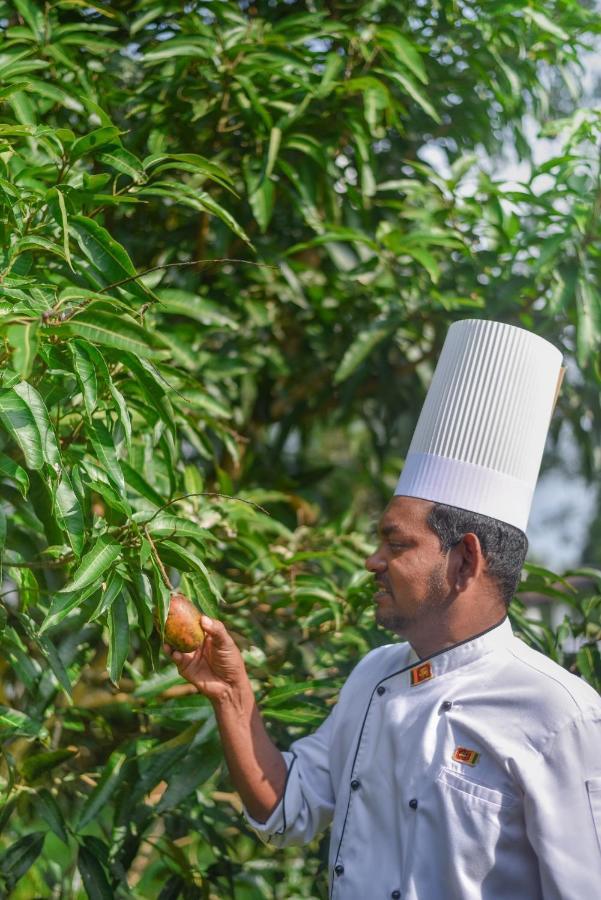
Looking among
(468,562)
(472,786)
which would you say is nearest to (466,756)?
(472,786)

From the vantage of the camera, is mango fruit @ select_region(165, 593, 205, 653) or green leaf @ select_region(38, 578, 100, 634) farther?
mango fruit @ select_region(165, 593, 205, 653)

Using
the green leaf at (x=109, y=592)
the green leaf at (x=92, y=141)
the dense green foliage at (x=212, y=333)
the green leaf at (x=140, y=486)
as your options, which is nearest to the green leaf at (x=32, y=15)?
the dense green foliage at (x=212, y=333)

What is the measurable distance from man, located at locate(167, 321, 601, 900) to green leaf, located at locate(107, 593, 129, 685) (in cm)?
14

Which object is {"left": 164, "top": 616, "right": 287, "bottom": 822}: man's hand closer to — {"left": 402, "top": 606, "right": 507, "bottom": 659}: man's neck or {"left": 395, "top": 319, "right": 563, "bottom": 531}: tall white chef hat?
{"left": 402, "top": 606, "right": 507, "bottom": 659}: man's neck

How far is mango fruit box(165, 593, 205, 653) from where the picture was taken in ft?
5.10

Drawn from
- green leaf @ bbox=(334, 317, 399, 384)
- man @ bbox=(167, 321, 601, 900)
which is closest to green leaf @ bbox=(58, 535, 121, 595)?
man @ bbox=(167, 321, 601, 900)

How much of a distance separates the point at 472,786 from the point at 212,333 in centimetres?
152

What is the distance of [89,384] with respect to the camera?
1359 millimetres

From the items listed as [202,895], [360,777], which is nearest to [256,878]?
[202,895]

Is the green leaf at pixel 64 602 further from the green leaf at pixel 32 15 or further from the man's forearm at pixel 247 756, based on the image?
the green leaf at pixel 32 15

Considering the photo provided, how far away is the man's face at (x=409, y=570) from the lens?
1616 mm

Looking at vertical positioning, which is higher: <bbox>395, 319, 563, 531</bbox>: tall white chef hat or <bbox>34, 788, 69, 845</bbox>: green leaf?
<bbox>395, 319, 563, 531</bbox>: tall white chef hat

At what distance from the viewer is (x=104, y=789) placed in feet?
6.24

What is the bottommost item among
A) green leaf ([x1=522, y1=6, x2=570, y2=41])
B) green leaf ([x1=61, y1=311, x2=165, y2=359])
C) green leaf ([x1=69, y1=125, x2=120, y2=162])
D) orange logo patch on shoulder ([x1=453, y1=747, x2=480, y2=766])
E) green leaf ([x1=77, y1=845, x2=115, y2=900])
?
green leaf ([x1=77, y1=845, x2=115, y2=900])
